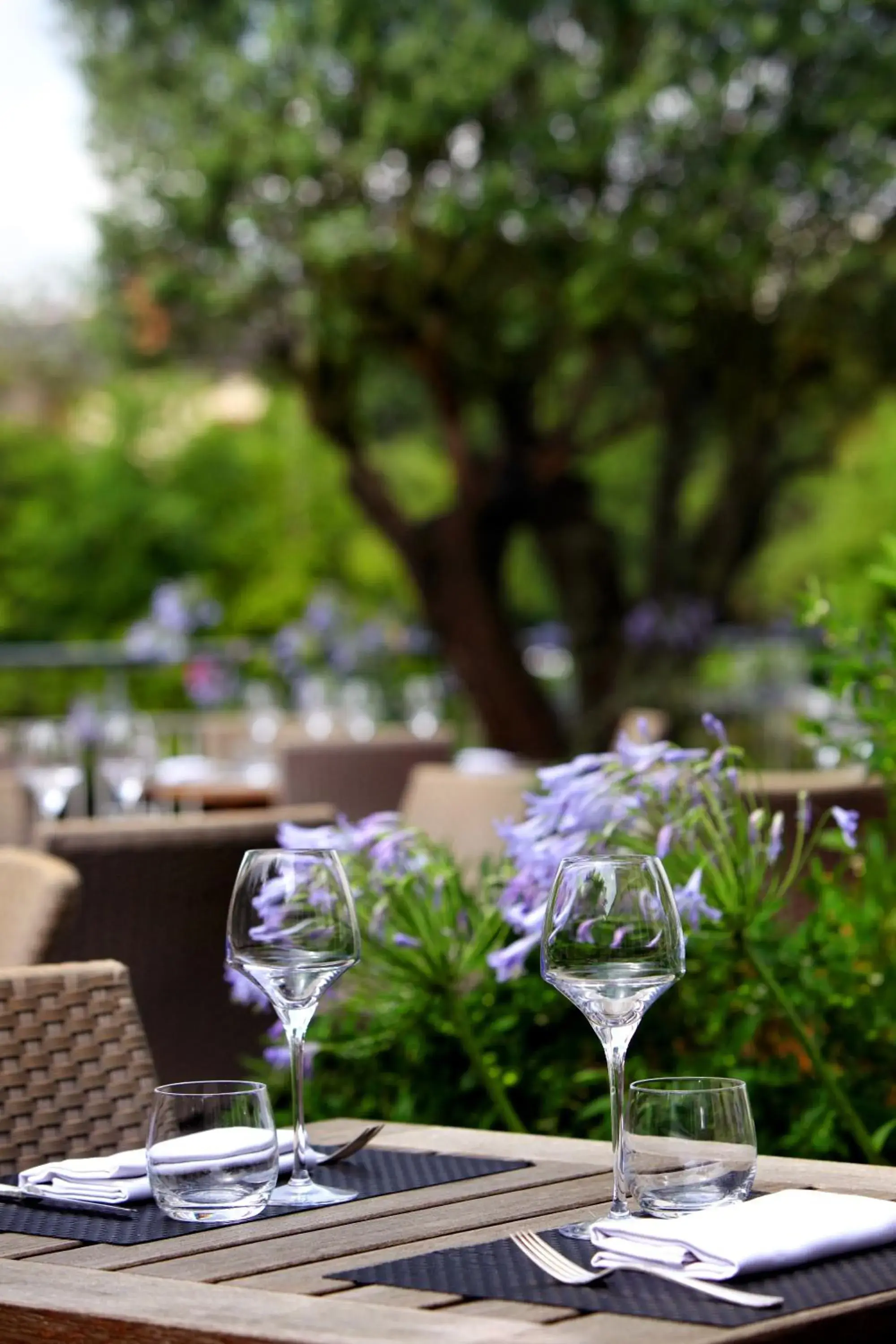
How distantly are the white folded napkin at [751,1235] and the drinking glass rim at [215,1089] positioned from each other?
27 cm

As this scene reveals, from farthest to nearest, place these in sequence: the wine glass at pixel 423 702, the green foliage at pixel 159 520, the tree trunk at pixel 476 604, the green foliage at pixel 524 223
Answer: the green foliage at pixel 159 520 < the tree trunk at pixel 476 604 < the wine glass at pixel 423 702 < the green foliage at pixel 524 223

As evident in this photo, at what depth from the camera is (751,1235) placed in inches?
49.5

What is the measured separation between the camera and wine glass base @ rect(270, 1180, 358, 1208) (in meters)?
1.51

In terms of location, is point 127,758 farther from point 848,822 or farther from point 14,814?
point 848,822

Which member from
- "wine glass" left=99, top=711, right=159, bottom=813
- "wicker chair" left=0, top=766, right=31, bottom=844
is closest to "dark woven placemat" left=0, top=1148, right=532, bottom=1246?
"wicker chair" left=0, top=766, right=31, bottom=844

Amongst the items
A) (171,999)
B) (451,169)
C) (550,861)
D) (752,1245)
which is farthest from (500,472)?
(752,1245)

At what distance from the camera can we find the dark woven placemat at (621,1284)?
3.84 ft

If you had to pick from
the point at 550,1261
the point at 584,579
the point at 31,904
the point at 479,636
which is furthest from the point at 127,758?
the point at 584,579

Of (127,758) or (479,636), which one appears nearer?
(127,758)

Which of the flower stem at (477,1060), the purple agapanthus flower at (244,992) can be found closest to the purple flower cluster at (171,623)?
the purple agapanthus flower at (244,992)

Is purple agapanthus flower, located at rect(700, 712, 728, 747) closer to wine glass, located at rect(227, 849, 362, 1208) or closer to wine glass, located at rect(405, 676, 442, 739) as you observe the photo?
wine glass, located at rect(227, 849, 362, 1208)

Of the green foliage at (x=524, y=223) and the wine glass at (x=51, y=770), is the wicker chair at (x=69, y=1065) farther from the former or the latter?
the green foliage at (x=524, y=223)

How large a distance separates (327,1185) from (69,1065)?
1.36 ft

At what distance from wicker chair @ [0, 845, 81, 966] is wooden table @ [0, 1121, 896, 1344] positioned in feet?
2.79
